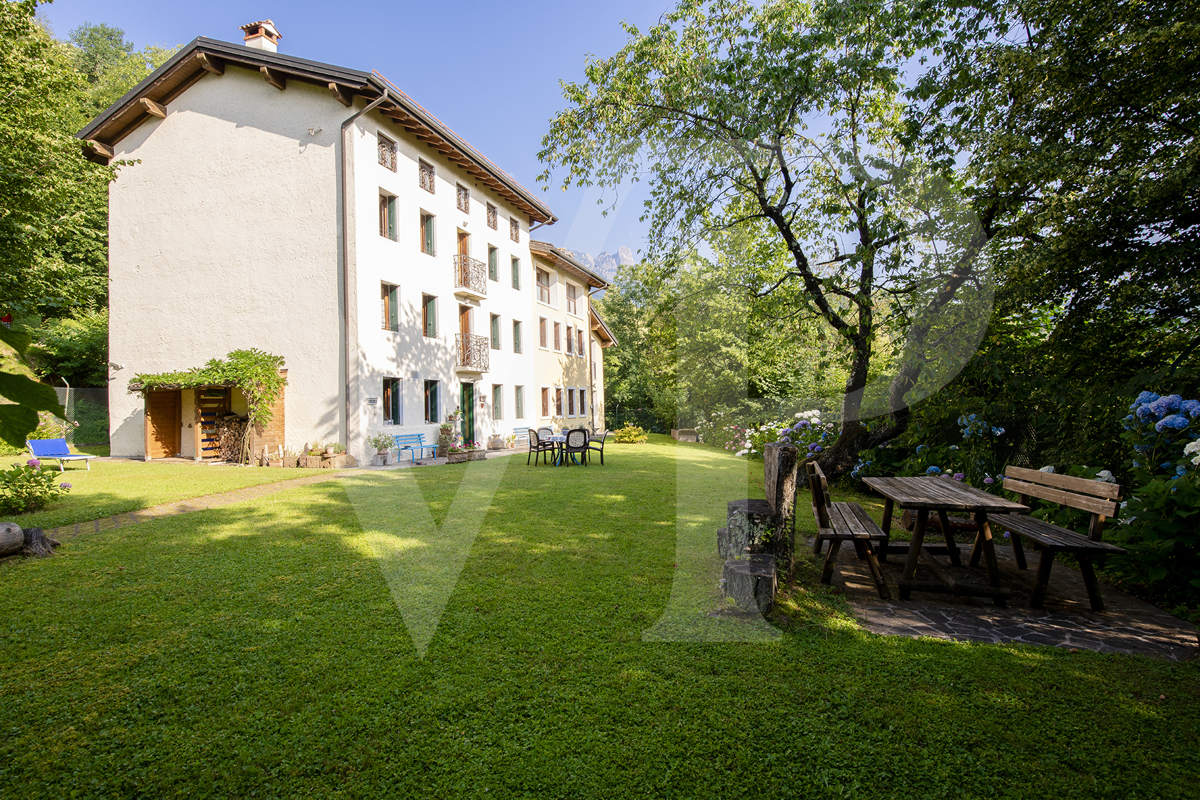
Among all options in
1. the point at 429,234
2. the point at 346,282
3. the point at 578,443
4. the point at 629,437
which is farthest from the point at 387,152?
the point at 629,437

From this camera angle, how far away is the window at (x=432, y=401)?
52.5 feet

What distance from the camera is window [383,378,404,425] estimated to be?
14.5 meters

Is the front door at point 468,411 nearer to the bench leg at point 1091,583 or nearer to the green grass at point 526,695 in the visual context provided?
the green grass at point 526,695

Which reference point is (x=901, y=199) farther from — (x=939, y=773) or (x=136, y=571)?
(x=136, y=571)

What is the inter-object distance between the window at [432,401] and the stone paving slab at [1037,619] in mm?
13153

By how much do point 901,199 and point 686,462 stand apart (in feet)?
26.2

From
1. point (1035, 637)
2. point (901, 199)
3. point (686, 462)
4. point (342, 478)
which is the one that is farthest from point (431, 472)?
point (1035, 637)

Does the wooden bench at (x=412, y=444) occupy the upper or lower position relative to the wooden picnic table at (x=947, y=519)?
upper

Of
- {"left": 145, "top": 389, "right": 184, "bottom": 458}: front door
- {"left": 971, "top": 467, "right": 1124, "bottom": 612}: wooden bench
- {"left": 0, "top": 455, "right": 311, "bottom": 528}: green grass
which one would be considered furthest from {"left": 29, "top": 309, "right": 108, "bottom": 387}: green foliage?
{"left": 971, "top": 467, "right": 1124, "bottom": 612}: wooden bench

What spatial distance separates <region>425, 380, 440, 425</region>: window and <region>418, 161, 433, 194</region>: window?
541 cm

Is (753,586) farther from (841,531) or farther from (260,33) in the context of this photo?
(260,33)

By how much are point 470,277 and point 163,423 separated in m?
8.78

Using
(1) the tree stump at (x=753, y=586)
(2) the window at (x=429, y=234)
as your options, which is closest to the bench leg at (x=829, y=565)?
(1) the tree stump at (x=753, y=586)

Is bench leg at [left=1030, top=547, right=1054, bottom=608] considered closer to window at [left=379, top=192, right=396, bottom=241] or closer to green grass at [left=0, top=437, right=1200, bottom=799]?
green grass at [left=0, top=437, right=1200, bottom=799]
